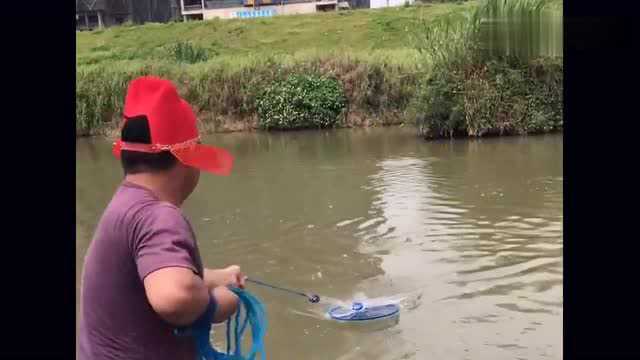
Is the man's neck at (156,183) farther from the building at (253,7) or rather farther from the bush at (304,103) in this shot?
the building at (253,7)

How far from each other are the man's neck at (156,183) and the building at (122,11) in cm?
6383

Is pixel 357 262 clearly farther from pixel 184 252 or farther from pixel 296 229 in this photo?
pixel 184 252

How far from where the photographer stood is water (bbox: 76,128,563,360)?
5113 mm

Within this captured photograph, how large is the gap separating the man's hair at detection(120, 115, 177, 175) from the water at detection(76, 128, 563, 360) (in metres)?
3.27

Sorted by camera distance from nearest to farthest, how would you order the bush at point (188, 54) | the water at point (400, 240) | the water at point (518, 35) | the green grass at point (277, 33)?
the water at point (400, 240) < the water at point (518, 35) < the bush at point (188, 54) < the green grass at point (277, 33)

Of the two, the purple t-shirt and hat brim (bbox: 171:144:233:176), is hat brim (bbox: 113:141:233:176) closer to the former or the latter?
hat brim (bbox: 171:144:233:176)

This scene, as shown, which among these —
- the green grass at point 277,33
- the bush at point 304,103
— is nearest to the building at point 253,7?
the green grass at point 277,33

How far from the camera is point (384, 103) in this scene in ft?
61.1

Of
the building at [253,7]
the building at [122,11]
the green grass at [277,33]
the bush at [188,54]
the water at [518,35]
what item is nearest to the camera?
the water at [518,35]

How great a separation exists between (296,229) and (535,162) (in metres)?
5.70

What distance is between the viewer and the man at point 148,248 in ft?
5.71

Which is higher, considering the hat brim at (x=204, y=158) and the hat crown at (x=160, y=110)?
the hat crown at (x=160, y=110)

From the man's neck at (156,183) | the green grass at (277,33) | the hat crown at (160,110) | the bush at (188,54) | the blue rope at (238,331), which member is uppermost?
the green grass at (277,33)
